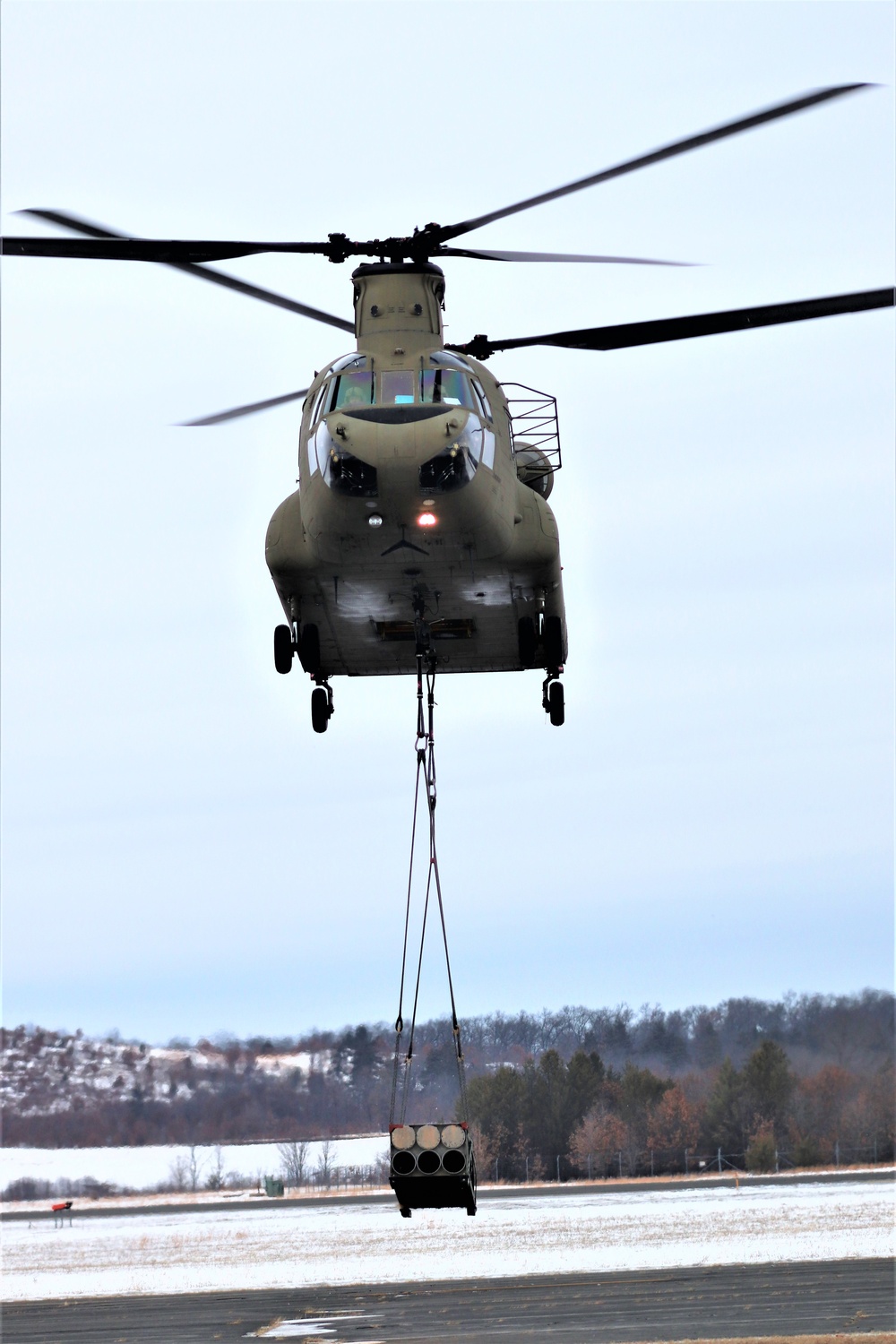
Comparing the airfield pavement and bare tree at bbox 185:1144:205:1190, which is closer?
the airfield pavement

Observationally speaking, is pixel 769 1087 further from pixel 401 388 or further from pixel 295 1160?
pixel 401 388

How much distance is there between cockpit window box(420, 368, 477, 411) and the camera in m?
15.7

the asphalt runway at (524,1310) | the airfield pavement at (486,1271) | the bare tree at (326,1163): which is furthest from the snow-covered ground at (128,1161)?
the asphalt runway at (524,1310)

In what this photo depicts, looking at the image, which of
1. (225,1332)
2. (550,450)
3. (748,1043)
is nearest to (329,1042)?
(748,1043)

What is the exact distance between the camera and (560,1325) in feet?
89.1

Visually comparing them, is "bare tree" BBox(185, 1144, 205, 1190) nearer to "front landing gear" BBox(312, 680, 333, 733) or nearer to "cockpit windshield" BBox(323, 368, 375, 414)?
"front landing gear" BBox(312, 680, 333, 733)

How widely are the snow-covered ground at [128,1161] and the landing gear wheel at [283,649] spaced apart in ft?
166

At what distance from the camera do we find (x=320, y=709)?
19.7 metres

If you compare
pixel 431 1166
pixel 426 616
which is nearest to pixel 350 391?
pixel 426 616

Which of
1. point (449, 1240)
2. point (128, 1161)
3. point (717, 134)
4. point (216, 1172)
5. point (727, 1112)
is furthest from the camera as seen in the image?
point (216, 1172)

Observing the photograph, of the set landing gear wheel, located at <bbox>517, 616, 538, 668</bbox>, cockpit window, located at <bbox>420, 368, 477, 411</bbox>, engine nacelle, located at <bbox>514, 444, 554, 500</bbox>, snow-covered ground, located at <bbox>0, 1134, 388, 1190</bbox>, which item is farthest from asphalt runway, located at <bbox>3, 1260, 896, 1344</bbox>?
snow-covered ground, located at <bbox>0, 1134, 388, 1190</bbox>

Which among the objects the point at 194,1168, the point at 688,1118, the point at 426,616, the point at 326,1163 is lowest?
the point at 194,1168

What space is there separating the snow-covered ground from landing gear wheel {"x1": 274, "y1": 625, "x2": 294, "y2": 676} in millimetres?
50646

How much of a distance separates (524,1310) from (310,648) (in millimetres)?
17158
